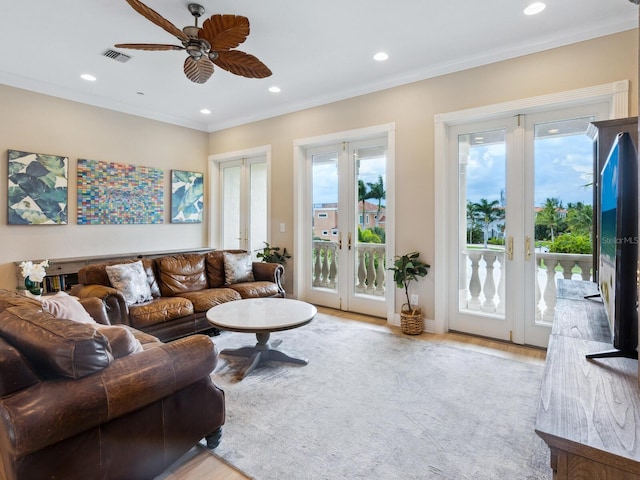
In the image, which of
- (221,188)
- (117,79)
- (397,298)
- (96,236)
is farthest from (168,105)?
(397,298)

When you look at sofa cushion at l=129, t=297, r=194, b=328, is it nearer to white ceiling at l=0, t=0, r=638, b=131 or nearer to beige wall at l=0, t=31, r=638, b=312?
beige wall at l=0, t=31, r=638, b=312

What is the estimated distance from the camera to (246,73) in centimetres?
298

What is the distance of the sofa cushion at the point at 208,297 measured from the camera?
358 cm

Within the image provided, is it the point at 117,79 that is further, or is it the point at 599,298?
the point at 117,79

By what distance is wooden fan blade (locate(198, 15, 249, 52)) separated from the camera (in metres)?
2.31

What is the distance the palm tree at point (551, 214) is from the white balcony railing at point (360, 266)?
1724 mm

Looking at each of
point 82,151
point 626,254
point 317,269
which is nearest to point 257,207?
point 317,269

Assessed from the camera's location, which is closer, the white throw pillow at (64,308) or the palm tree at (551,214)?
the white throw pillow at (64,308)

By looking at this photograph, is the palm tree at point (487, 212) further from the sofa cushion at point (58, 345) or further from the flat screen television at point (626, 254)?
the sofa cushion at point (58, 345)

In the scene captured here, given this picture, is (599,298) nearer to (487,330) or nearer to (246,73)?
(487,330)

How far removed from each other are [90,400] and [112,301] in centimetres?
190

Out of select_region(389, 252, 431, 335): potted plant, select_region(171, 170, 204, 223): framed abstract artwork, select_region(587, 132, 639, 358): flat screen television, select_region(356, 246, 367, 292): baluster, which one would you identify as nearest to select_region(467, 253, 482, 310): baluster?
select_region(389, 252, 431, 335): potted plant

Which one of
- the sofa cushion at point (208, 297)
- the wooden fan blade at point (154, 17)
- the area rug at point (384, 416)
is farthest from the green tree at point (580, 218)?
the wooden fan blade at point (154, 17)

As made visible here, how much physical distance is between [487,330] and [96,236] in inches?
200
